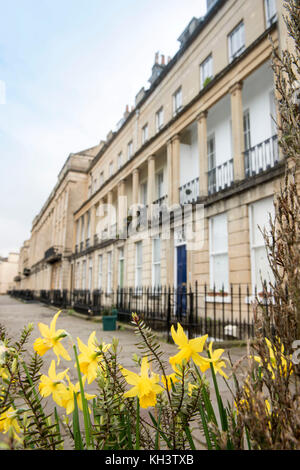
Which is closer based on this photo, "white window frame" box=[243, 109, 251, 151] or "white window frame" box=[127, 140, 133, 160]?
"white window frame" box=[243, 109, 251, 151]

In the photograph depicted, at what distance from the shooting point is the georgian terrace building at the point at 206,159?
859 cm

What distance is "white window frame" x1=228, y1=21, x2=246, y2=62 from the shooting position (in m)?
9.85

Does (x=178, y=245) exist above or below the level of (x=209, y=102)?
below

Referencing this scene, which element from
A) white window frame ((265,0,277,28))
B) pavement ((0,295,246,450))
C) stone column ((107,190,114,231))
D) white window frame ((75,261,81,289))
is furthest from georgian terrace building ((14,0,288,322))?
white window frame ((75,261,81,289))

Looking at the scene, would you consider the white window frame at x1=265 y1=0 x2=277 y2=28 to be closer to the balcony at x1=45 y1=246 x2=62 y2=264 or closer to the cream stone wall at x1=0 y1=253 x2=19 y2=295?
the balcony at x1=45 y1=246 x2=62 y2=264

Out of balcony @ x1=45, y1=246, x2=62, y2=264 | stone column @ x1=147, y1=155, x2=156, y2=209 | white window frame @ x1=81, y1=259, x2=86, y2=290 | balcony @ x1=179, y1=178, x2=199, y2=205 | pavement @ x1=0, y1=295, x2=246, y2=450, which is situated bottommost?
pavement @ x1=0, y1=295, x2=246, y2=450

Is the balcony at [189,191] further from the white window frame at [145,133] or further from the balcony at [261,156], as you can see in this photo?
the white window frame at [145,133]

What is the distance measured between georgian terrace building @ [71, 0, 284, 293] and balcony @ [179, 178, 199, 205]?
0.05 meters

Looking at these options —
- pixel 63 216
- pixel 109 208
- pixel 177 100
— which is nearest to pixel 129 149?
pixel 109 208

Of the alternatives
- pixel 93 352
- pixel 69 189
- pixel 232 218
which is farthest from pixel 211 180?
pixel 69 189

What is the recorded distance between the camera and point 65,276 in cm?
2855

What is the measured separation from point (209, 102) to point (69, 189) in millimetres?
21256
